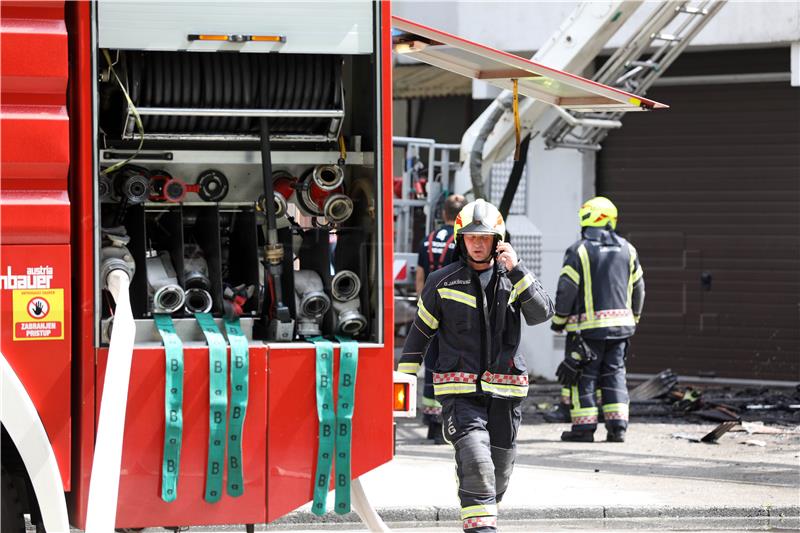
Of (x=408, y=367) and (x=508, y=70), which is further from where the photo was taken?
(x=508, y=70)

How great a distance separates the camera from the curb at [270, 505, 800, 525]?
26.2ft

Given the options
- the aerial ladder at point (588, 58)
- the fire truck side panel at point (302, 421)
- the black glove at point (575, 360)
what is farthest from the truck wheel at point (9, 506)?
the aerial ladder at point (588, 58)

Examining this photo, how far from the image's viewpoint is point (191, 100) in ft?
19.0

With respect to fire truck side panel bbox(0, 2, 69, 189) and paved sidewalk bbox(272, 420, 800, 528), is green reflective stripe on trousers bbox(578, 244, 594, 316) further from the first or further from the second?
fire truck side panel bbox(0, 2, 69, 189)

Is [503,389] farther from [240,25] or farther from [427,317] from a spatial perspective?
[240,25]

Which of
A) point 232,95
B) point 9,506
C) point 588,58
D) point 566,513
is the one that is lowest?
point 566,513

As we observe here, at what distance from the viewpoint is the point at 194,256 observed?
246 inches

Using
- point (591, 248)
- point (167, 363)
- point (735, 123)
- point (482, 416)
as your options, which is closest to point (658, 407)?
point (591, 248)

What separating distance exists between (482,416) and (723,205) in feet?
29.0

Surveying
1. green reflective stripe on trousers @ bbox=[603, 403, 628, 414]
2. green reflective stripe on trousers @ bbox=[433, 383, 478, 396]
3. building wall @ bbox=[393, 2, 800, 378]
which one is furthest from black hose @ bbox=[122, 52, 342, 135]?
building wall @ bbox=[393, 2, 800, 378]

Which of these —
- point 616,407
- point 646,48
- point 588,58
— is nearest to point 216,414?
point 616,407

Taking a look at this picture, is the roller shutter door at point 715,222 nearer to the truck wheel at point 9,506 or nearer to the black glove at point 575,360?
the black glove at point 575,360

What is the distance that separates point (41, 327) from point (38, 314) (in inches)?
2.0

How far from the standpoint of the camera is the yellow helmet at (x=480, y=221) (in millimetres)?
6555
